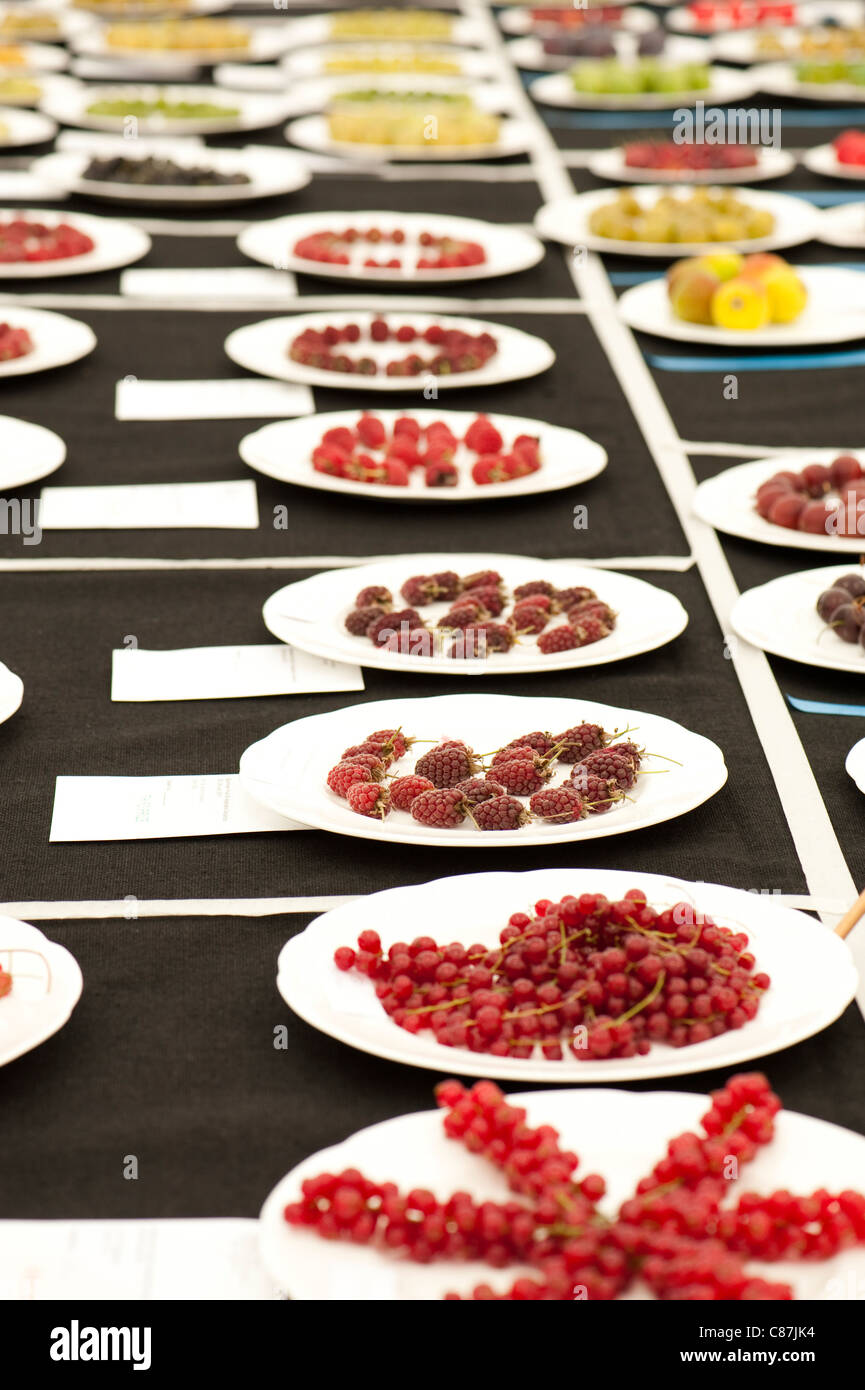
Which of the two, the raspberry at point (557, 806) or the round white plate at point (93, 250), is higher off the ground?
the round white plate at point (93, 250)

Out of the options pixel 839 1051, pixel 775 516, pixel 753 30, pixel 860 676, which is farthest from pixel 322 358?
pixel 753 30

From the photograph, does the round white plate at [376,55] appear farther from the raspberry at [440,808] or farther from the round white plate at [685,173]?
the raspberry at [440,808]

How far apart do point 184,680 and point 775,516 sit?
720 mm

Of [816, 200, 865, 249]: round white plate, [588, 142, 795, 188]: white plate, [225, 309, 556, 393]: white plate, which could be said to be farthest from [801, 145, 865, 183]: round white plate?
[225, 309, 556, 393]: white plate

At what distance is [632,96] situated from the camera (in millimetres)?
4027

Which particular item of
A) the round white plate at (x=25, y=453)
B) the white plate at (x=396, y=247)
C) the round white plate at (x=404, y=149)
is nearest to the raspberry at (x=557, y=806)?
the round white plate at (x=25, y=453)

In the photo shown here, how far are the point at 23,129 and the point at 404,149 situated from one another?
2.69ft

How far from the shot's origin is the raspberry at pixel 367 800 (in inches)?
52.7

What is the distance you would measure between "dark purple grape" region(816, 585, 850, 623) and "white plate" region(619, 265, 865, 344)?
0.96 m

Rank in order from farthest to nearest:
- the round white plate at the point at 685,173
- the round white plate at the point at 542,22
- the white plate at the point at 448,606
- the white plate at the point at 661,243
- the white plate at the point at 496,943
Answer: the round white plate at the point at 542,22, the round white plate at the point at 685,173, the white plate at the point at 661,243, the white plate at the point at 448,606, the white plate at the point at 496,943

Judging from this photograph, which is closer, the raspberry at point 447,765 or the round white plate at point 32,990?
the round white plate at point 32,990

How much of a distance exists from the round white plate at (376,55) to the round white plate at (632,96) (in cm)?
31

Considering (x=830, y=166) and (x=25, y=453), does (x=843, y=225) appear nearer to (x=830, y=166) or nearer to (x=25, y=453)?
(x=830, y=166)

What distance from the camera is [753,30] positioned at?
192 inches
